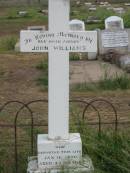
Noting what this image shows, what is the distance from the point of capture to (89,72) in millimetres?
10883

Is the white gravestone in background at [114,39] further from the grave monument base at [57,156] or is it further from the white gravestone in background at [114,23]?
the grave monument base at [57,156]

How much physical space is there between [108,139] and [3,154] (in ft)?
3.26

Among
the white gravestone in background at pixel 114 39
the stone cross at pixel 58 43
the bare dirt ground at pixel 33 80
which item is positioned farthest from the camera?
the white gravestone in background at pixel 114 39

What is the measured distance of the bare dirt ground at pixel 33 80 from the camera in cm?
813

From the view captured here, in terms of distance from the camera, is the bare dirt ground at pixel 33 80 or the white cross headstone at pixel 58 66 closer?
the white cross headstone at pixel 58 66

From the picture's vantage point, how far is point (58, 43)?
4.62m

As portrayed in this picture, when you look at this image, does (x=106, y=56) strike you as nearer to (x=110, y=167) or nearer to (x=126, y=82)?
(x=126, y=82)

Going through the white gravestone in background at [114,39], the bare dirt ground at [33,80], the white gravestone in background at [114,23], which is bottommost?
the bare dirt ground at [33,80]

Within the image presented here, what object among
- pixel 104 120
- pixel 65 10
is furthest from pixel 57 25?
pixel 104 120

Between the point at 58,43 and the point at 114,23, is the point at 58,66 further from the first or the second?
the point at 114,23

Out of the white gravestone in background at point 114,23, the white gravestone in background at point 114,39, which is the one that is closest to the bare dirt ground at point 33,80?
the white gravestone in background at point 114,39

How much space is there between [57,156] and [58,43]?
0.83 m

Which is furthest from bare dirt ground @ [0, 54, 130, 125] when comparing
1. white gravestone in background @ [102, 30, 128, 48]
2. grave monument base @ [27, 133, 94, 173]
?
grave monument base @ [27, 133, 94, 173]

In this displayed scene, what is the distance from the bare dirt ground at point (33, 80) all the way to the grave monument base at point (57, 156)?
7.35 feet
